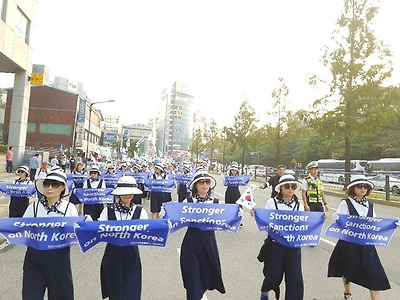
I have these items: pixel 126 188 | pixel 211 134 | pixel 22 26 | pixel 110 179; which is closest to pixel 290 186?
pixel 126 188

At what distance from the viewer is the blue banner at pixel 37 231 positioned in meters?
3.68

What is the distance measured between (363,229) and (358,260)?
41 cm

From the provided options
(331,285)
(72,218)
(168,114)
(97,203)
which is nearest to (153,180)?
(97,203)

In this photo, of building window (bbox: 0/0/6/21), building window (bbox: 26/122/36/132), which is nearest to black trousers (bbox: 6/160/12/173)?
building window (bbox: 0/0/6/21)

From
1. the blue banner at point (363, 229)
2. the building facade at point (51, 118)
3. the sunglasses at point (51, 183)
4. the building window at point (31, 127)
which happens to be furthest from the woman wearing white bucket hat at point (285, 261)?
the building window at point (31, 127)

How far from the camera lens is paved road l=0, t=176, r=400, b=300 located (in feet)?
17.0

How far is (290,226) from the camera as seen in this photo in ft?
Result: 15.0

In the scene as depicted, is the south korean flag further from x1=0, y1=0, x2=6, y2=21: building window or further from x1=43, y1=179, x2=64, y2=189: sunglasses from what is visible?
x1=0, y1=0, x2=6, y2=21: building window

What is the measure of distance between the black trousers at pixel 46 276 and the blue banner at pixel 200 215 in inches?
53.8

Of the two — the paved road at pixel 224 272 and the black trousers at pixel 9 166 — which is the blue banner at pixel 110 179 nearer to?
the paved road at pixel 224 272

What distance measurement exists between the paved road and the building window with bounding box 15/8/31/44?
837 inches

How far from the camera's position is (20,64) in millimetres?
25016

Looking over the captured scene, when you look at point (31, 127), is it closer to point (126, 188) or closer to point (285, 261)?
point (126, 188)

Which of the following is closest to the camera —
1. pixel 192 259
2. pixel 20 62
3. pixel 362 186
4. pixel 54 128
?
pixel 192 259
